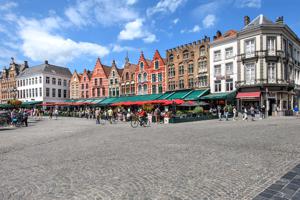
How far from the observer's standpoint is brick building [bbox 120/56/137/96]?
42094mm

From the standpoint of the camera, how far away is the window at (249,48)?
92.4ft

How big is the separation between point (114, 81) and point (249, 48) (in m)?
27.1

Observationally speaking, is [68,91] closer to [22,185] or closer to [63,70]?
[63,70]

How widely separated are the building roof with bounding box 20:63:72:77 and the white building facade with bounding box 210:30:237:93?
41.4m

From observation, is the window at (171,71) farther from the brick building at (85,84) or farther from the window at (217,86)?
the brick building at (85,84)

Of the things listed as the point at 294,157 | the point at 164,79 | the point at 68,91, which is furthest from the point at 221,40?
the point at 68,91

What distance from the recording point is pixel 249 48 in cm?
2859

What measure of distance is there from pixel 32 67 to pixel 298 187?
65768mm

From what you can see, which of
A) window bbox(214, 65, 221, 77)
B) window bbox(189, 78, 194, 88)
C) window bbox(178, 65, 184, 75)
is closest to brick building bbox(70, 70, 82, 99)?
window bbox(178, 65, 184, 75)

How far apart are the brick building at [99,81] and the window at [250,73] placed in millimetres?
28868

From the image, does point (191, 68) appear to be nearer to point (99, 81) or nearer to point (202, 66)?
point (202, 66)

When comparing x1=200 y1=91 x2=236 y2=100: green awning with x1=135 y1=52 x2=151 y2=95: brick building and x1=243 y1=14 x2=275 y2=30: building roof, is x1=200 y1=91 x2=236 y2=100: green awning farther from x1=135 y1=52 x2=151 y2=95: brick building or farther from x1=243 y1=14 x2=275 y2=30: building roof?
x1=135 y1=52 x2=151 y2=95: brick building

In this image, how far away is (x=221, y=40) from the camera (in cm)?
3119

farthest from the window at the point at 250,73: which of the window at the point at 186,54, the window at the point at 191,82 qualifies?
the window at the point at 186,54
